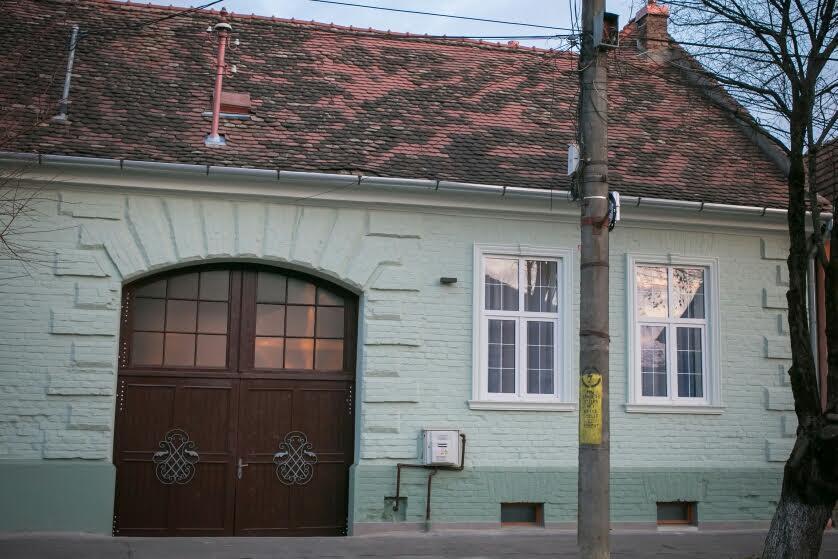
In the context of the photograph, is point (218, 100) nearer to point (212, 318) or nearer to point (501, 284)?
point (212, 318)

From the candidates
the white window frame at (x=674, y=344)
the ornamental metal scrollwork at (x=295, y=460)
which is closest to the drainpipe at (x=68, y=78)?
the ornamental metal scrollwork at (x=295, y=460)

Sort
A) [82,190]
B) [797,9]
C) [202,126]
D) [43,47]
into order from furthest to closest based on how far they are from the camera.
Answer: [43,47] < [202,126] < [82,190] < [797,9]

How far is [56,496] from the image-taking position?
1064 centimetres

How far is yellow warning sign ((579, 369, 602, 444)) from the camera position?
7672 millimetres

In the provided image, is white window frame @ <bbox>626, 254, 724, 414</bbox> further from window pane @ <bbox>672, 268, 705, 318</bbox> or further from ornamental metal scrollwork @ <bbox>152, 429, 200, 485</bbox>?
ornamental metal scrollwork @ <bbox>152, 429, 200, 485</bbox>

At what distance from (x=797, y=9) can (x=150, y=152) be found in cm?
719

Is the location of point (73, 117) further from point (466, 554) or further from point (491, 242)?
point (466, 554)

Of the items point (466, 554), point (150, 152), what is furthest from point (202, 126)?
point (466, 554)

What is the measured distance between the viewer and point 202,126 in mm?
12109

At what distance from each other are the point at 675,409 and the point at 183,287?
640cm

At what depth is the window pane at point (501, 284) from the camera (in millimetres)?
12344

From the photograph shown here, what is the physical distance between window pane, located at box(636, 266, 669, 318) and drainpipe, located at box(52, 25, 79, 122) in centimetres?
751

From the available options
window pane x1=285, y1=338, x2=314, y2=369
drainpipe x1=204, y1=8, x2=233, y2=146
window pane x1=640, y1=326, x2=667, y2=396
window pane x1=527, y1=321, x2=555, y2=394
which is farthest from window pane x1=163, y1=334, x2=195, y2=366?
window pane x1=640, y1=326, x2=667, y2=396

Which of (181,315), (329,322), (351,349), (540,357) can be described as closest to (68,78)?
(181,315)
